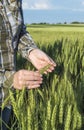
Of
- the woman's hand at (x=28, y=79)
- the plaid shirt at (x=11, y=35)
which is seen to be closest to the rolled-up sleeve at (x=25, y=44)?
the plaid shirt at (x=11, y=35)

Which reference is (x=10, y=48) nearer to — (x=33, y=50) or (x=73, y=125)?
(x=33, y=50)

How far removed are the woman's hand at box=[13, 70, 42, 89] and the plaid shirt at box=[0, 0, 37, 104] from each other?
0.20 meters

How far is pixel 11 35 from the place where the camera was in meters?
1.79

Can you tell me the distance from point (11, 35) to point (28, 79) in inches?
14.9

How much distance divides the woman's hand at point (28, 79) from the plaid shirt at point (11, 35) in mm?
198

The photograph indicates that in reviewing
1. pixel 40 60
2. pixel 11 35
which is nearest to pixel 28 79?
pixel 40 60

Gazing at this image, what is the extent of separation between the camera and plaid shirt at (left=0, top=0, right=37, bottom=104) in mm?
1747

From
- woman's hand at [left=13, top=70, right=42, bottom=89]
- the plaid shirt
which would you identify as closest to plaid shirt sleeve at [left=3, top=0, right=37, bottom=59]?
the plaid shirt

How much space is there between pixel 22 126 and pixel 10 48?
578 millimetres

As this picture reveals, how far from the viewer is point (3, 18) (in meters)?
1.78

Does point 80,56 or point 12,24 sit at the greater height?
point 12,24

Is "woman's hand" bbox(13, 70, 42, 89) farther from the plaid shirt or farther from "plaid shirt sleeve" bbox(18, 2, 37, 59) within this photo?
"plaid shirt sleeve" bbox(18, 2, 37, 59)

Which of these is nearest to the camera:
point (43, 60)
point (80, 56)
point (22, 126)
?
point (22, 126)

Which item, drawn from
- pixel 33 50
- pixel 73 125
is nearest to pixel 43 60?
pixel 33 50
